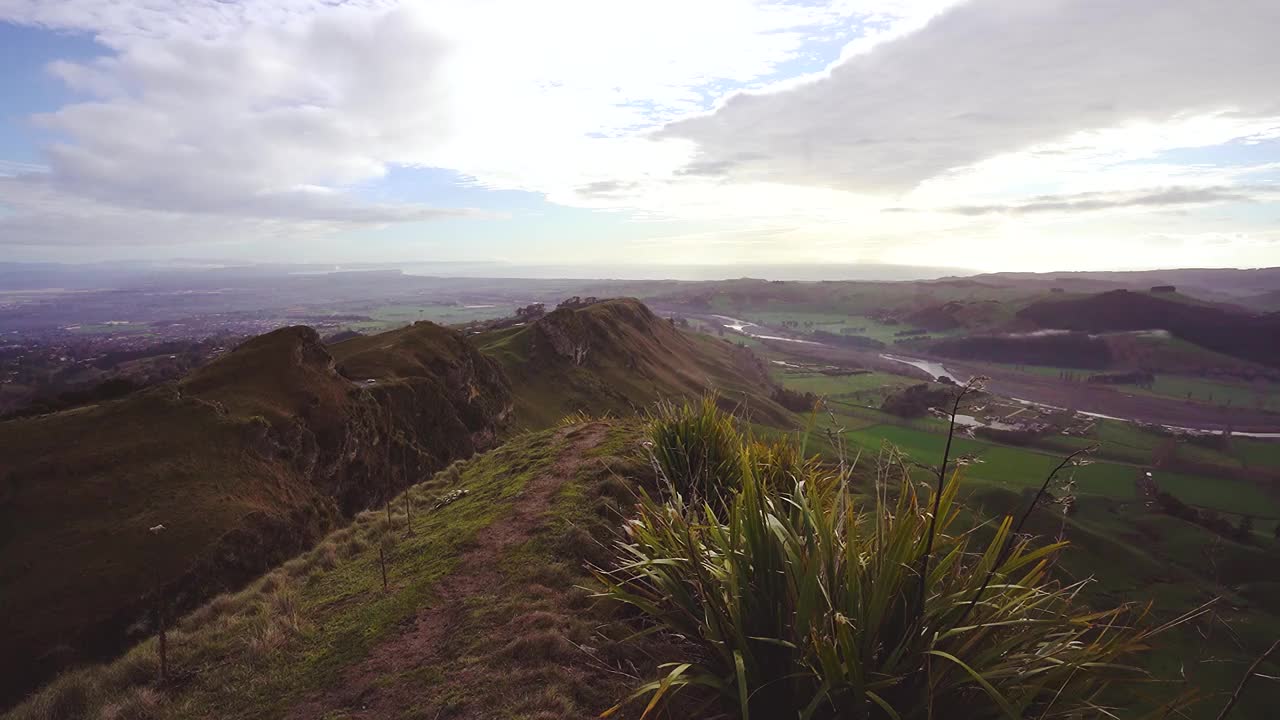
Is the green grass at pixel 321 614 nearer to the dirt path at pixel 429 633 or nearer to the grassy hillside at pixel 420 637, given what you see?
the grassy hillside at pixel 420 637

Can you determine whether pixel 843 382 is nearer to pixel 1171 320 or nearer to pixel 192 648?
pixel 1171 320

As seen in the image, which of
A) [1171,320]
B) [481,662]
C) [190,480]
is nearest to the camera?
[481,662]

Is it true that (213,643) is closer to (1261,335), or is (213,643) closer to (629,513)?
(629,513)

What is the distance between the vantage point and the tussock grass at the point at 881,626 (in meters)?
3.30

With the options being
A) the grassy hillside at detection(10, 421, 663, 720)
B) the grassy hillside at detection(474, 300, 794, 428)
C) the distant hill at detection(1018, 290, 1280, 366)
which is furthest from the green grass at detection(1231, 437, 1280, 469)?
the grassy hillside at detection(10, 421, 663, 720)

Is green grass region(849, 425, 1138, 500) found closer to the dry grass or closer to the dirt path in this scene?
the dirt path

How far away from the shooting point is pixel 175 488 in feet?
47.4

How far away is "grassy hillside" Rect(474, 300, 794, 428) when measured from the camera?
60562 millimetres

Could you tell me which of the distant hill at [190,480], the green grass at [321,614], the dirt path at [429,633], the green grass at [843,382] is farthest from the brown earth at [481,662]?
the green grass at [843,382]

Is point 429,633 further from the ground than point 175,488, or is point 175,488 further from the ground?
point 429,633

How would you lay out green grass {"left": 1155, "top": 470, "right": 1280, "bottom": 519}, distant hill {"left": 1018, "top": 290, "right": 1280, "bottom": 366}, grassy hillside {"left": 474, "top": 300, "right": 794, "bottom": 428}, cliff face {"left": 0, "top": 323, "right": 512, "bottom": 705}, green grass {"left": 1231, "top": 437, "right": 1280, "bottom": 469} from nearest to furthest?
1. cliff face {"left": 0, "top": 323, "right": 512, "bottom": 705}
2. grassy hillside {"left": 474, "top": 300, "right": 794, "bottom": 428}
3. green grass {"left": 1155, "top": 470, "right": 1280, "bottom": 519}
4. green grass {"left": 1231, "top": 437, "right": 1280, "bottom": 469}
5. distant hill {"left": 1018, "top": 290, "right": 1280, "bottom": 366}

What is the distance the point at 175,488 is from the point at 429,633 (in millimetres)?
12607

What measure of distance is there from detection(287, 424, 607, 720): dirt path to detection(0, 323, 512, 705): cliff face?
512 centimetres

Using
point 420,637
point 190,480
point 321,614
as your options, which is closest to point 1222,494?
point 420,637
